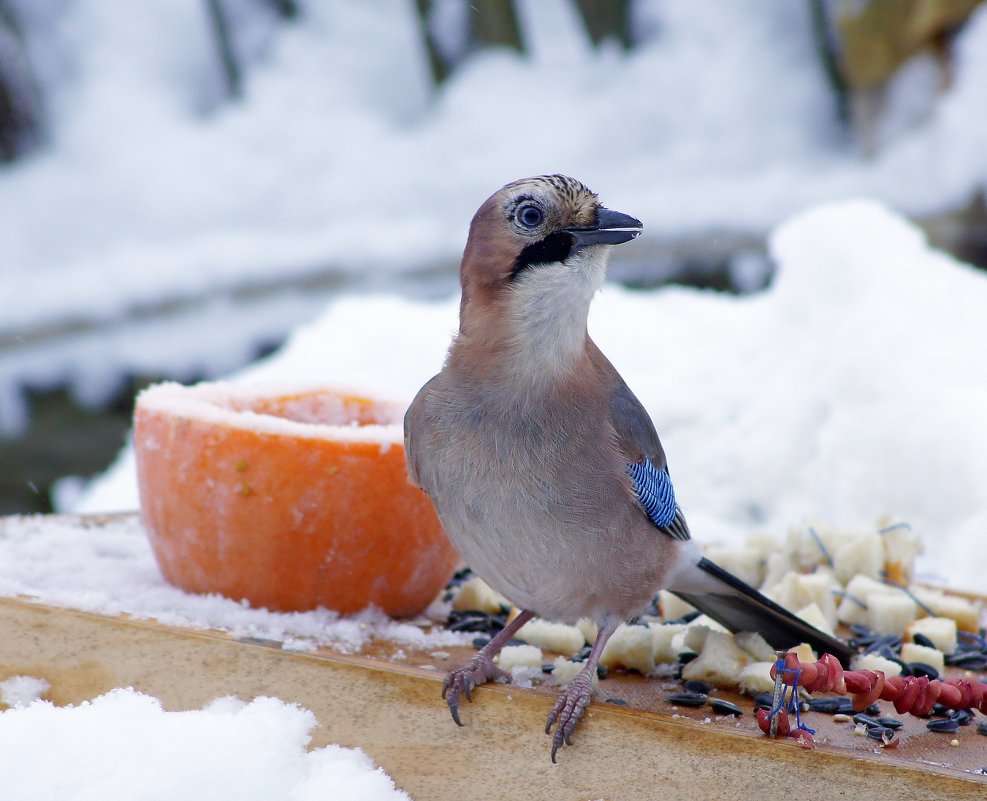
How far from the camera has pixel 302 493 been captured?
221cm

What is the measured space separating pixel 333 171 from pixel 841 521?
450 cm

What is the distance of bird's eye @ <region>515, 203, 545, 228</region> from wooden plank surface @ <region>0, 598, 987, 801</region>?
72cm

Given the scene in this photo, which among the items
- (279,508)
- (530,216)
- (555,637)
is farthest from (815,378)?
(530,216)

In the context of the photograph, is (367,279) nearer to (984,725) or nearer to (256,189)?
(256,189)

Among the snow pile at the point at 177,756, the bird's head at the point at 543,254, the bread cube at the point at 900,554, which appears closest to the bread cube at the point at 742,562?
the bread cube at the point at 900,554

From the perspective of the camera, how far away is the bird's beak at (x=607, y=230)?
70.5 inches

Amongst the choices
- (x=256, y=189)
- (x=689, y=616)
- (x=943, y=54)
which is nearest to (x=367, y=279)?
(x=256, y=189)

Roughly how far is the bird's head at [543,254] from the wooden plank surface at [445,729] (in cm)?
57

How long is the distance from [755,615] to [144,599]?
1122 millimetres

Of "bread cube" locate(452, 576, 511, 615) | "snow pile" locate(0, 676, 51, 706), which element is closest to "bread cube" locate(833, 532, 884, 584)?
"bread cube" locate(452, 576, 511, 615)

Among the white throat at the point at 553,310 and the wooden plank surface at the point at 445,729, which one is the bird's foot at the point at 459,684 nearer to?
the wooden plank surface at the point at 445,729

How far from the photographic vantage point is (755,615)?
2195 mm

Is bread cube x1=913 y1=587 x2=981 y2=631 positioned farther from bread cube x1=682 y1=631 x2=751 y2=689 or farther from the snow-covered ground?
the snow-covered ground

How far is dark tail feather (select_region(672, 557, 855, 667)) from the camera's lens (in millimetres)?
2137
